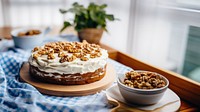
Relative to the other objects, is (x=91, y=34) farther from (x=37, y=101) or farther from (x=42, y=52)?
(x=37, y=101)

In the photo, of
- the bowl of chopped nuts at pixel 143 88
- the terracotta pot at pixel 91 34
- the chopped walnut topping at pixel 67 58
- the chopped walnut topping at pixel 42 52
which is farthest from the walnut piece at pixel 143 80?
the terracotta pot at pixel 91 34

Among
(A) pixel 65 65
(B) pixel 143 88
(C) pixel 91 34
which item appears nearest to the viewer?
(B) pixel 143 88

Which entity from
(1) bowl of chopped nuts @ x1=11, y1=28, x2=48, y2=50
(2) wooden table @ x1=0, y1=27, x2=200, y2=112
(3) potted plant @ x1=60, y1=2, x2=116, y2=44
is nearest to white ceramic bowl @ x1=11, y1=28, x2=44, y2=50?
(1) bowl of chopped nuts @ x1=11, y1=28, x2=48, y2=50

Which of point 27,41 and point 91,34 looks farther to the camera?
point 91,34

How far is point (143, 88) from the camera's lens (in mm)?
769

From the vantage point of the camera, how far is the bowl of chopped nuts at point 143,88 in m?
0.75

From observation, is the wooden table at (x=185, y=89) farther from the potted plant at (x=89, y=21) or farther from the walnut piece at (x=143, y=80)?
the potted plant at (x=89, y=21)

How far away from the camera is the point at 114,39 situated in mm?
1924

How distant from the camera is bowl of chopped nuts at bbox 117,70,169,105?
751mm

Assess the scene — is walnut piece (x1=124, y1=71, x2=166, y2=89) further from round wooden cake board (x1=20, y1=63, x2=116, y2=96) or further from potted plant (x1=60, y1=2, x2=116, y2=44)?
potted plant (x1=60, y1=2, x2=116, y2=44)

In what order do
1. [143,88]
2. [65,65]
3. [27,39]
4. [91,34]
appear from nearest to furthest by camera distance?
[143,88], [65,65], [27,39], [91,34]

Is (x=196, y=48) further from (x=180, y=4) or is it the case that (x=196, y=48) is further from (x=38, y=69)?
(x=38, y=69)

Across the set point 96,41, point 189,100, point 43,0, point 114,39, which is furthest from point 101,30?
point 43,0

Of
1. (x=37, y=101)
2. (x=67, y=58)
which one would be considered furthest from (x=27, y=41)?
(x=37, y=101)
